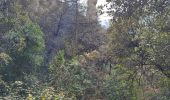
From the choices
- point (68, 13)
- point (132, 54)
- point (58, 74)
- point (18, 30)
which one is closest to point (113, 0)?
point (132, 54)

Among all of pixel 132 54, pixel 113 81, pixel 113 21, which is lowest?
pixel 113 81

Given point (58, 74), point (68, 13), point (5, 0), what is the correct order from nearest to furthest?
point (58, 74) → point (5, 0) → point (68, 13)

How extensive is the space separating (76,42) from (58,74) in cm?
1270

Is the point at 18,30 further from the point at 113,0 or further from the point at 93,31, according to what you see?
the point at 93,31

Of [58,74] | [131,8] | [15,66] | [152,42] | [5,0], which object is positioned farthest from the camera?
[5,0]

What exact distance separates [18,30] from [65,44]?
10478 mm

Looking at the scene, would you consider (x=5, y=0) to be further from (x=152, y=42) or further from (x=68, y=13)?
(x=152, y=42)

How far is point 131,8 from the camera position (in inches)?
456

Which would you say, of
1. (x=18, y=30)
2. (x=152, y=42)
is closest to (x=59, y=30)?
(x=18, y=30)

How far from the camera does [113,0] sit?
11.9 m

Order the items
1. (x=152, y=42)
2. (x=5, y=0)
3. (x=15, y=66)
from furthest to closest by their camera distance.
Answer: (x=5, y=0), (x=15, y=66), (x=152, y=42)

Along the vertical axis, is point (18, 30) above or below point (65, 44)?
above

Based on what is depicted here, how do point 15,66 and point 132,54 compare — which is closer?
point 132,54

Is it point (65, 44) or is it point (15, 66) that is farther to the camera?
point (65, 44)
